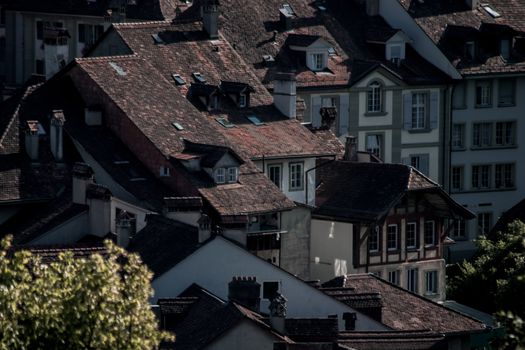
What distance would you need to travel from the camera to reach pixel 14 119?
102438mm

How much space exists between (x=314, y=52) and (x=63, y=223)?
26.8 metres

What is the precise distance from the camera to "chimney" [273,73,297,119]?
109 meters

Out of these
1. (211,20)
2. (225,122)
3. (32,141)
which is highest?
(211,20)

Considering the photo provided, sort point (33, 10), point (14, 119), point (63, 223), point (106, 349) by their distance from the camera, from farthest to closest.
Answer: point (33, 10)
point (14, 119)
point (63, 223)
point (106, 349)

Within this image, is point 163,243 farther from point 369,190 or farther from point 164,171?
point 369,190

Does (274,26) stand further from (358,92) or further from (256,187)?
(256,187)

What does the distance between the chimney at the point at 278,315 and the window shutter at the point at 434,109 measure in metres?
44.0

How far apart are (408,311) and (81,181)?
42.5 ft

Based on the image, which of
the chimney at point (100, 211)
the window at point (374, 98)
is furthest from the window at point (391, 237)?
the window at point (374, 98)

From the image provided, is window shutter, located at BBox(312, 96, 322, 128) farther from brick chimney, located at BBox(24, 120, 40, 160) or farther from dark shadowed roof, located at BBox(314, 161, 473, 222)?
brick chimney, located at BBox(24, 120, 40, 160)

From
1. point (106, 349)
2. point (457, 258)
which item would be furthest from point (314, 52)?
point (106, 349)

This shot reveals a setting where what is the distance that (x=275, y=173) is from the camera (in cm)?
10538

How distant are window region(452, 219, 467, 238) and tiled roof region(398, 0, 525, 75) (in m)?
6.91

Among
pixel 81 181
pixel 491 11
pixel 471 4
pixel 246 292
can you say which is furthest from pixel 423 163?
pixel 246 292
